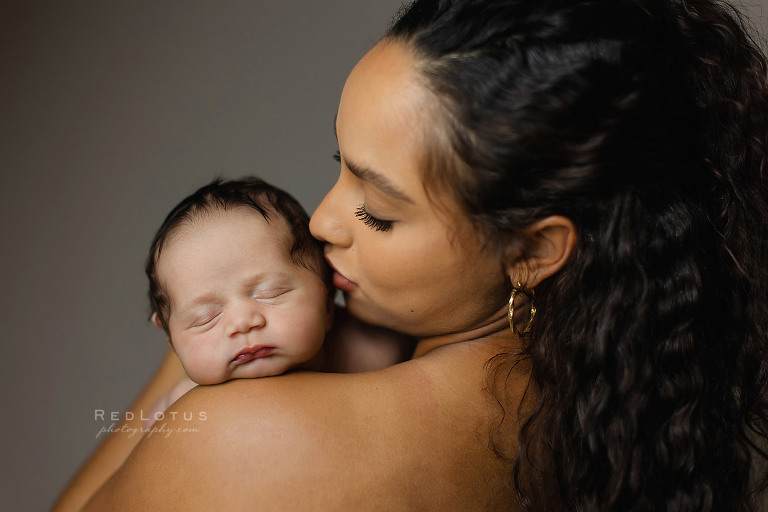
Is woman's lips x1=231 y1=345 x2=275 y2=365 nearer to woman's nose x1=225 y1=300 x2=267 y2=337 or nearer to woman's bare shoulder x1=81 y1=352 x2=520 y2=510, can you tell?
woman's nose x1=225 y1=300 x2=267 y2=337

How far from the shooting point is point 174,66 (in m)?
2.64

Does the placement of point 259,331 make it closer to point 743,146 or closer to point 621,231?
point 621,231

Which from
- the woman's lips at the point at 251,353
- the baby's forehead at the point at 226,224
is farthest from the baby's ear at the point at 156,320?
the woman's lips at the point at 251,353

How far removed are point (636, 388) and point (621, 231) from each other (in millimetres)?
259

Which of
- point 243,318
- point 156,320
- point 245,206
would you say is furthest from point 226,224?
point 156,320

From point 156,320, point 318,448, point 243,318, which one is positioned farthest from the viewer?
point 156,320

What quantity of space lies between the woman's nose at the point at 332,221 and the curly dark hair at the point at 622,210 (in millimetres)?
207

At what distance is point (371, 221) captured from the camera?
1.19m

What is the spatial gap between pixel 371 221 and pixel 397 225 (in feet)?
0.16

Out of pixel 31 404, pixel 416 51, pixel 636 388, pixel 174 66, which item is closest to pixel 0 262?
pixel 31 404

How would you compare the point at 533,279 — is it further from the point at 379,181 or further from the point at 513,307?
the point at 379,181

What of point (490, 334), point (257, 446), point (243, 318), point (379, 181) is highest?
point (379, 181)

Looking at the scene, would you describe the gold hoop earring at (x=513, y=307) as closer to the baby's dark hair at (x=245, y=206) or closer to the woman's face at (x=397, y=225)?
the woman's face at (x=397, y=225)

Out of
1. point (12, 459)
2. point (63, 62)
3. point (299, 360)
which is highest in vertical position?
point (63, 62)
